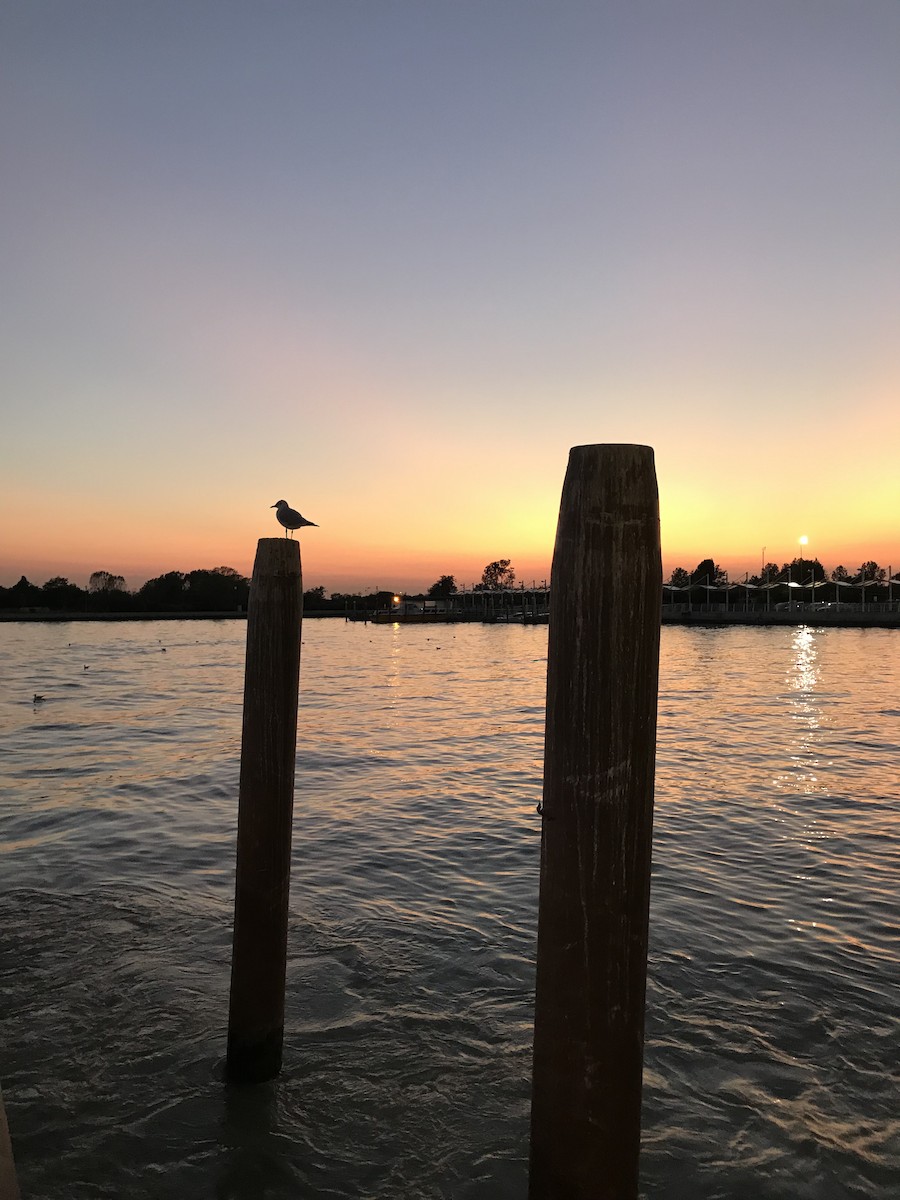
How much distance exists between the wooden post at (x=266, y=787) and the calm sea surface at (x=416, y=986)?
0.69m

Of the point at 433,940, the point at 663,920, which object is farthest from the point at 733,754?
the point at 433,940

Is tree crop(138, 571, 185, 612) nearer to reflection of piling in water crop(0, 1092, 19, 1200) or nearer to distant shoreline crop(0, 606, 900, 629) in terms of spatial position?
distant shoreline crop(0, 606, 900, 629)

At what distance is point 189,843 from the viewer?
10.5 m

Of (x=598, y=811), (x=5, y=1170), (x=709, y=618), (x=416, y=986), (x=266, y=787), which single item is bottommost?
(x=416, y=986)

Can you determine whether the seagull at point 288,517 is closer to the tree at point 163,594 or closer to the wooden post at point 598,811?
the wooden post at point 598,811

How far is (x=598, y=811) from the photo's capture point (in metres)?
2.52

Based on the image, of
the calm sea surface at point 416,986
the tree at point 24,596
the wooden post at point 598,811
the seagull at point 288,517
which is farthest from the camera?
the tree at point 24,596

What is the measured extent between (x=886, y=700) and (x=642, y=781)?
95.5 ft

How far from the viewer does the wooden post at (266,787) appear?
4.60 meters

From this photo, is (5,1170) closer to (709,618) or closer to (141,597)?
(709,618)

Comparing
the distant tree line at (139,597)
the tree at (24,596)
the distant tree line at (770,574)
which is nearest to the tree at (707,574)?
the distant tree line at (770,574)

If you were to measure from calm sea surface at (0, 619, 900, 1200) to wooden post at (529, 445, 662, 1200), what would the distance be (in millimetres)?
1972

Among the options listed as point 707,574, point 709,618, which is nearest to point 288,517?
point 709,618

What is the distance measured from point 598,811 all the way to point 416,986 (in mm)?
4438
